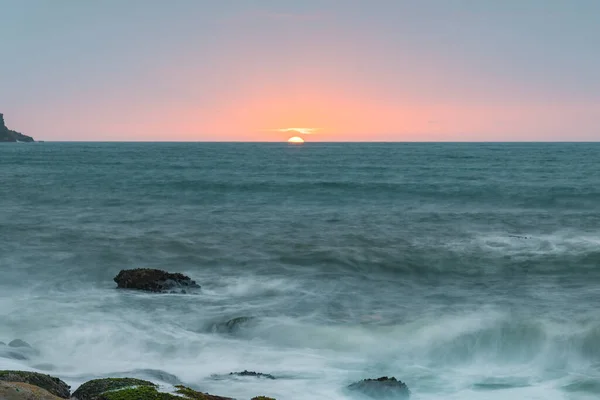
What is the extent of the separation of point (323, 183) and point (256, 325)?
47.0 metres

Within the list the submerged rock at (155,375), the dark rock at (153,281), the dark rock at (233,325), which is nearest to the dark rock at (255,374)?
the submerged rock at (155,375)

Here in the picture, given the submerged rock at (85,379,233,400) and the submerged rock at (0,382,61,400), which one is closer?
the submerged rock at (0,382,61,400)

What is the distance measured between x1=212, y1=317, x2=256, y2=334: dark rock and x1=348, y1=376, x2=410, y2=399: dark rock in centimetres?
555

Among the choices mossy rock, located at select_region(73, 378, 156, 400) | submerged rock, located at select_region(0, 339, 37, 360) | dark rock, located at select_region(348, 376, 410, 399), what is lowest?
submerged rock, located at select_region(0, 339, 37, 360)

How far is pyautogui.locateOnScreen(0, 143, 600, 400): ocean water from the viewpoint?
49.5ft

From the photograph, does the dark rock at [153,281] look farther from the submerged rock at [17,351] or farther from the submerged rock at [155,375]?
the submerged rock at [155,375]

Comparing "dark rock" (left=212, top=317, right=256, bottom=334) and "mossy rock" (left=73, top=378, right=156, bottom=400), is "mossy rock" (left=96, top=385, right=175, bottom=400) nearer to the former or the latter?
"mossy rock" (left=73, top=378, right=156, bottom=400)

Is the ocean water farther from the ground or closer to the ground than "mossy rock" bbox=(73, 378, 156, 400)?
closer to the ground

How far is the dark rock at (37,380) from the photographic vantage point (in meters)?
10.0

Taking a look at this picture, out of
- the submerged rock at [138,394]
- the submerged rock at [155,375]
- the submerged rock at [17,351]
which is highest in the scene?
the submerged rock at [138,394]

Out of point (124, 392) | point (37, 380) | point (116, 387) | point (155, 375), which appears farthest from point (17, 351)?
Result: point (124, 392)

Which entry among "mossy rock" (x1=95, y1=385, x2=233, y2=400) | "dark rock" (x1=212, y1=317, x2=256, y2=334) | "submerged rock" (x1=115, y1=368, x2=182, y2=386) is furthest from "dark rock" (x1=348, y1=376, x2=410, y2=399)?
"dark rock" (x1=212, y1=317, x2=256, y2=334)

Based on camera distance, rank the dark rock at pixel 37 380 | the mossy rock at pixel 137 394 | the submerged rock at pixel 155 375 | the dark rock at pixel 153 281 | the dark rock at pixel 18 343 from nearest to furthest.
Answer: the mossy rock at pixel 137 394 < the dark rock at pixel 37 380 < the submerged rock at pixel 155 375 < the dark rock at pixel 18 343 < the dark rock at pixel 153 281

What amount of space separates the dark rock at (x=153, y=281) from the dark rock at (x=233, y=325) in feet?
12.5
